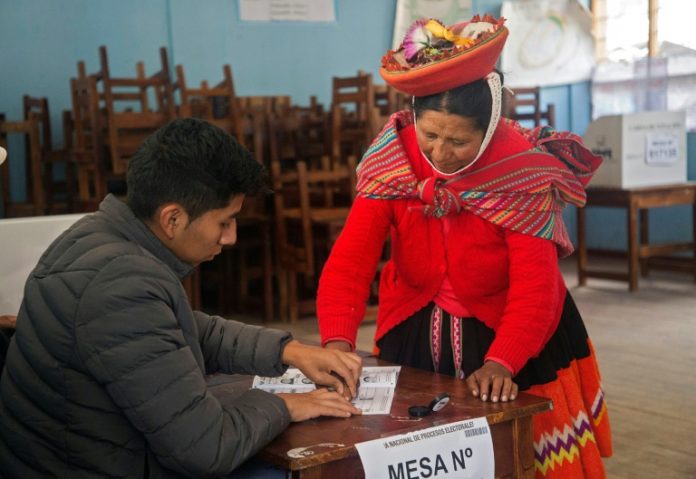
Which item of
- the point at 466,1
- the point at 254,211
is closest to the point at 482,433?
the point at 254,211

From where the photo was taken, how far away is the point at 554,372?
83.0 inches

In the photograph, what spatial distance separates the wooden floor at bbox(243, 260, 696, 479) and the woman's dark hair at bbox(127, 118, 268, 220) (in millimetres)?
2154

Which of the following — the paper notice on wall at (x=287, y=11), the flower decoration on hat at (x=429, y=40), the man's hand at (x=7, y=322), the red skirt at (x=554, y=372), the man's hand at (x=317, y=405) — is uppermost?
the paper notice on wall at (x=287, y=11)

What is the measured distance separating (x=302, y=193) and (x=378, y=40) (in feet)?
10.5

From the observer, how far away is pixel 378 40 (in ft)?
27.1

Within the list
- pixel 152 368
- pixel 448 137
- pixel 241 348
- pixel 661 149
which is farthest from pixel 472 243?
pixel 661 149

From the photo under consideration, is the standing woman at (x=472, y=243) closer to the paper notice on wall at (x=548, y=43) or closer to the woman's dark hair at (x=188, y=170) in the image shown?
the woman's dark hair at (x=188, y=170)

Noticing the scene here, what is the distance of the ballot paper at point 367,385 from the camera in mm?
1720

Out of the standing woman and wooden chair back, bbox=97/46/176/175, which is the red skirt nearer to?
the standing woman

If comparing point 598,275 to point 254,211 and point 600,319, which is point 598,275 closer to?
point 600,319

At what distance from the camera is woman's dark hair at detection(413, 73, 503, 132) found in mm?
1929

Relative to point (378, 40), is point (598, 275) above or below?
below

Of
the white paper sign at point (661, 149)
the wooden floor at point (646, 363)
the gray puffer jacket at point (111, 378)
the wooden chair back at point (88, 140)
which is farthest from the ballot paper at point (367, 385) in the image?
the white paper sign at point (661, 149)

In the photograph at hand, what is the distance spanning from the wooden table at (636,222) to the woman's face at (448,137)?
183 inches
